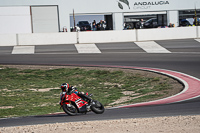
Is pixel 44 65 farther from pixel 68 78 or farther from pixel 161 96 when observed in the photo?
pixel 161 96

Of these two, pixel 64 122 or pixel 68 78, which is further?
pixel 68 78

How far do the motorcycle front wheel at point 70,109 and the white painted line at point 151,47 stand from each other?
1783 cm

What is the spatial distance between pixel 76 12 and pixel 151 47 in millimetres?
15733

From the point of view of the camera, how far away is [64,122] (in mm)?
8914

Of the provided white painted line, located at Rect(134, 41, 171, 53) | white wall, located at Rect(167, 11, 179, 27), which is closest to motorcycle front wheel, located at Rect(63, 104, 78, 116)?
white painted line, located at Rect(134, 41, 171, 53)

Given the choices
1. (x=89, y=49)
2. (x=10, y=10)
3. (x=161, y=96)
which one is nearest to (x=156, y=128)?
(x=161, y=96)

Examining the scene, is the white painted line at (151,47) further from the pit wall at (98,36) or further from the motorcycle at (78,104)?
the motorcycle at (78,104)

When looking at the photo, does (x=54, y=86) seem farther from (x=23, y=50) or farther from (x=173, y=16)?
(x=173, y=16)

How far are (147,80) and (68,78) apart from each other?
4.66 meters

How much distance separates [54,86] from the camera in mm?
18203

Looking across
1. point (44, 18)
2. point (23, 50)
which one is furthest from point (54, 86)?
point (44, 18)

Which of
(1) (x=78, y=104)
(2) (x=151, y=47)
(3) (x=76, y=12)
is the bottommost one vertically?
(1) (x=78, y=104)

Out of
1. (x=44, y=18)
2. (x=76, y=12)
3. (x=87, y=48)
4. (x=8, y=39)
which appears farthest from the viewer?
(x=76, y=12)

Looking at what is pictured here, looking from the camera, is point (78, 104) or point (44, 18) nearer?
point (78, 104)
